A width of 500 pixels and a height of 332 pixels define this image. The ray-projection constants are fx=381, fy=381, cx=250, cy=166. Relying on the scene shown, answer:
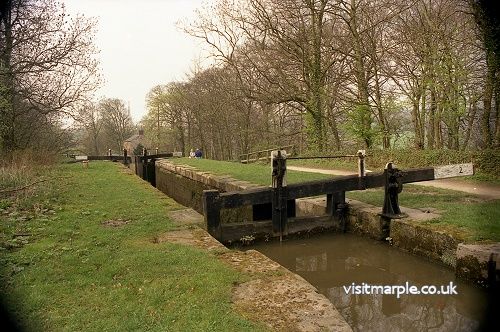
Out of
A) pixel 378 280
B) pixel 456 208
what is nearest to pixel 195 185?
pixel 456 208

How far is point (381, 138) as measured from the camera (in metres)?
16.4

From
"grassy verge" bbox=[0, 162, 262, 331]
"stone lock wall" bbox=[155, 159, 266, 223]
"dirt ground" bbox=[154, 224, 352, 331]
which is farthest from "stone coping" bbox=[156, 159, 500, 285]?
"grassy verge" bbox=[0, 162, 262, 331]

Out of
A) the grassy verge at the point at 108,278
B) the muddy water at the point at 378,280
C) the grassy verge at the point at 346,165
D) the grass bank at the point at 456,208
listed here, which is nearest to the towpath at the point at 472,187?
the grassy verge at the point at 346,165

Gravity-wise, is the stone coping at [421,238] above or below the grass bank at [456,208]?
below

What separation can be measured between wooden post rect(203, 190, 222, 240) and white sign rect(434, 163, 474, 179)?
413 centimetres

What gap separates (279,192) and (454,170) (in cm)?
317

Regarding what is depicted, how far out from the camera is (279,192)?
7.16 m

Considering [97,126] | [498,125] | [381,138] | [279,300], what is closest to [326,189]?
[279,300]

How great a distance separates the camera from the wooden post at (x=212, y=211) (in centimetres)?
650

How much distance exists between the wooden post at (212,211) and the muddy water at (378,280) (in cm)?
91

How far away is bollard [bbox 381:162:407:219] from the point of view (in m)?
6.50

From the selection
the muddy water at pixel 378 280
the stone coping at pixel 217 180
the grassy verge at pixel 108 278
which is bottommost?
the muddy water at pixel 378 280

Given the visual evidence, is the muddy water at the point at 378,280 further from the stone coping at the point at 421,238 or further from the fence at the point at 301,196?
the fence at the point at 301,196

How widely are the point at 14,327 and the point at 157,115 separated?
4215cm
